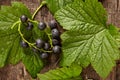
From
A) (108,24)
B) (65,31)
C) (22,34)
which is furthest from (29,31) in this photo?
(108,24)

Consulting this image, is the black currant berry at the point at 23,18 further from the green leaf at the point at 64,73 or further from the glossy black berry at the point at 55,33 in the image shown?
the green leaf at the point at 64,73

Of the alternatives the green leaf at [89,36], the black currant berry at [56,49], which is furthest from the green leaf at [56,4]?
the black currant berry at [56,49]

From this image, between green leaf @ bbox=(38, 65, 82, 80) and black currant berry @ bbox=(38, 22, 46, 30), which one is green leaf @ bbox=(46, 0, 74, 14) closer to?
black currant berry @ bbox=(38, 22, 46, 30)

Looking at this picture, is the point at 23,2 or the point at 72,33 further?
the point at 23,2

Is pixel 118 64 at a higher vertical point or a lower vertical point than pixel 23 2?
lower

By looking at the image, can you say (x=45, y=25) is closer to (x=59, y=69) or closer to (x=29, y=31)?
(x=29, y=31)

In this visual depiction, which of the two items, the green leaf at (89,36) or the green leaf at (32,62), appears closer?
the green leaf at (89,36)

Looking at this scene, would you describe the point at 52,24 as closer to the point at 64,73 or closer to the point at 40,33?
the point at 40,33
